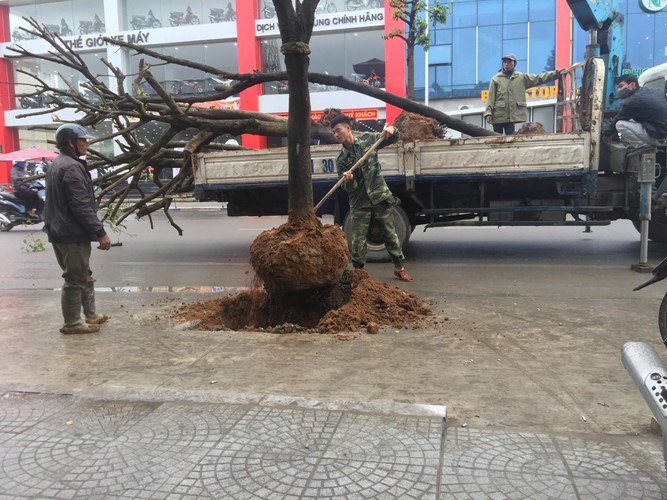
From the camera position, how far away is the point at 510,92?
903 cm

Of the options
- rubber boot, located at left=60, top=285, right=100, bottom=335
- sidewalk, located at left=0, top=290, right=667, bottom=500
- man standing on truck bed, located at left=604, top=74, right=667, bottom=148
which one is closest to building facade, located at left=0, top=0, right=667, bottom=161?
man standing on truck bed, located at left=604, top=74, right=667, bottom=148

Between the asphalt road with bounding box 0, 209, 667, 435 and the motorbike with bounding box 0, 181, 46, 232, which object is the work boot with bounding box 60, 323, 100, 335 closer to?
the asphalt road with bounding box 0, 209, 667, 435

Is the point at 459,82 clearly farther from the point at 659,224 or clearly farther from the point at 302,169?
the point at 302,169

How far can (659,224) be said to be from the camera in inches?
364

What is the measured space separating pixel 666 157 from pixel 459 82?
17858mm

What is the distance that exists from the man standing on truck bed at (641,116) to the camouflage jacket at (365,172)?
137 inches

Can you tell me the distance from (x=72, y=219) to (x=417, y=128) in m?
5.09

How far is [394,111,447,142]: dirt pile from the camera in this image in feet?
26.9

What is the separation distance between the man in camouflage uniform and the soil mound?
4.15 feet

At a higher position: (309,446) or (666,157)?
(666,157)

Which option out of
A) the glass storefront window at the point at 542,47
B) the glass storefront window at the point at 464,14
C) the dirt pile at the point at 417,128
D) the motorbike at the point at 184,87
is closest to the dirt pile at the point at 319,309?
the dirt pile at the point at 417,128

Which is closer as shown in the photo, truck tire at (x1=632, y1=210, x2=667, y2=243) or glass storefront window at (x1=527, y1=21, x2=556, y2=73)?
truck tire at (x1=632, y1=210, x2=667, y2=243)

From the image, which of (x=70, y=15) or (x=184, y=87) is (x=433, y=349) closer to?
(x=184, y=87)

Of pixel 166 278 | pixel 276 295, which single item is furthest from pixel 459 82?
pixel 276 295
